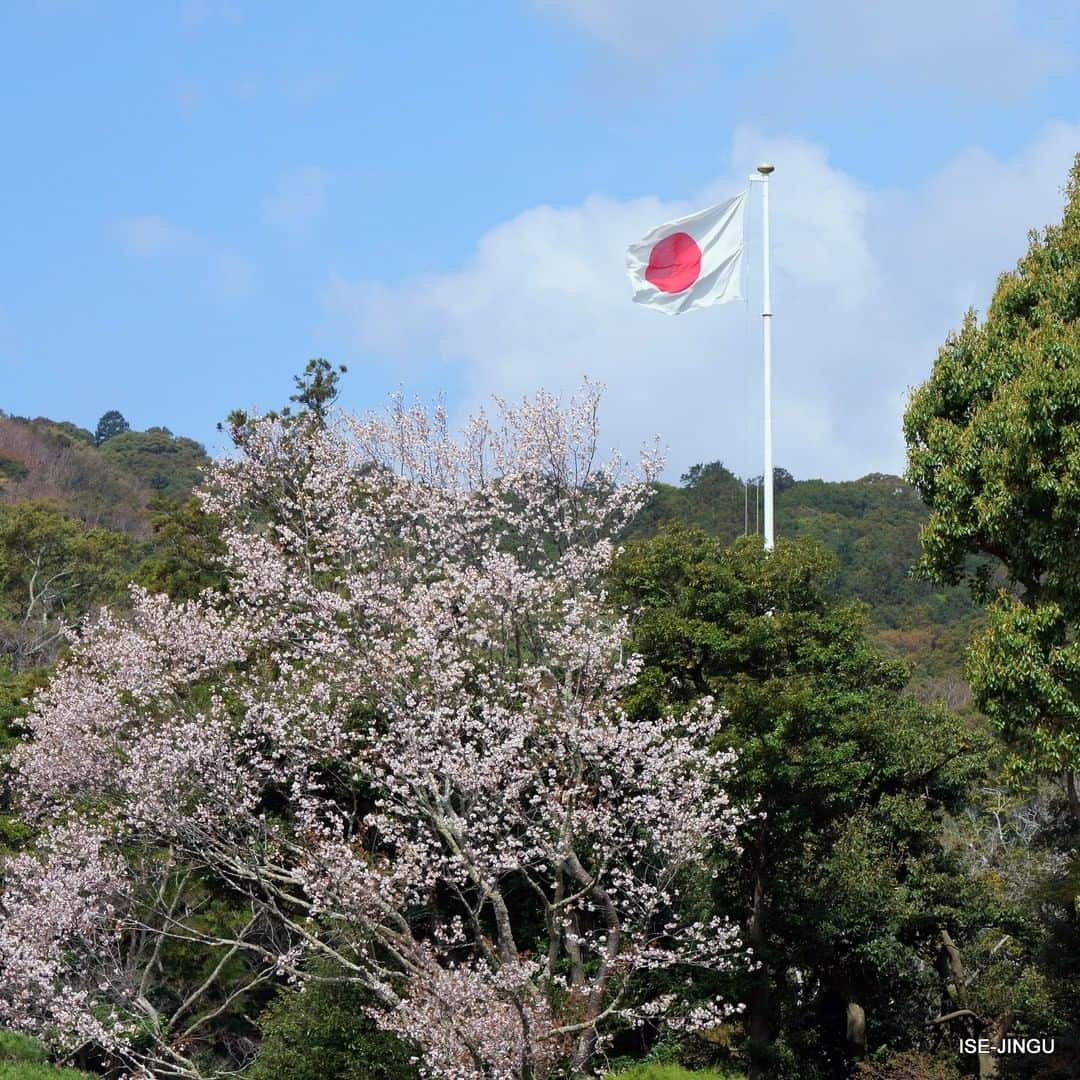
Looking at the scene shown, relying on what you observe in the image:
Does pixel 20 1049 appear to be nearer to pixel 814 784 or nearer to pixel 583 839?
pixel 583 839

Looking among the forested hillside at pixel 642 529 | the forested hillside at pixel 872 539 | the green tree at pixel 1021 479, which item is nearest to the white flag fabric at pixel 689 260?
the green tree at pixel 1021 479

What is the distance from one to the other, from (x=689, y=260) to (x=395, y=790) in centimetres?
778

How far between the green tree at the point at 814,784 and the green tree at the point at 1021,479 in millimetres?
4225

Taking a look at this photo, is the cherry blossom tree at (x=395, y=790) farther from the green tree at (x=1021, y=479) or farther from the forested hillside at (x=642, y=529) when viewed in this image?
the forested hillside at (x=642, y=529)

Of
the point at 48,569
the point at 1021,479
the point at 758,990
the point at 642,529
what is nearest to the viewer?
the point at 1021,479

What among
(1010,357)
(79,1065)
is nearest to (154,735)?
(79,1065)

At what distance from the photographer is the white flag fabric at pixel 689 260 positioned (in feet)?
57.9

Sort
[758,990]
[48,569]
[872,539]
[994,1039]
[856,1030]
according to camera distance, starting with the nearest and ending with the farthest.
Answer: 1. [758,990]
2. [994,1039]
3. [856,1030]
4. [48,569]
5. [872,539]

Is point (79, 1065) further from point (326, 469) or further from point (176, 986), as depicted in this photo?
point (326, 469)

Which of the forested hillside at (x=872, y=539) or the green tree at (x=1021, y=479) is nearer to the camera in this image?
the green tree at (x=1021, y=479)

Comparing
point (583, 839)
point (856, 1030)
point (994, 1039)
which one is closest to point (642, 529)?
point (856, 1030)

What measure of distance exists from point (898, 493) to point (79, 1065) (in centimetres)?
5099

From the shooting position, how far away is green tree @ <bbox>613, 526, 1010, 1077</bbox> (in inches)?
636

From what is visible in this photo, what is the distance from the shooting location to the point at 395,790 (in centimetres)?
1477
